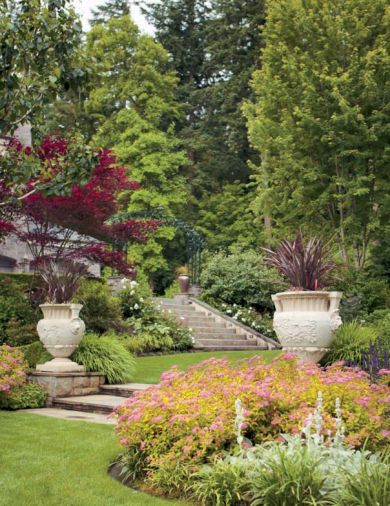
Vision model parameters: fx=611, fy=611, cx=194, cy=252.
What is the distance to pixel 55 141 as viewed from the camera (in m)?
11.1

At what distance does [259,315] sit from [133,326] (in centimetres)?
498

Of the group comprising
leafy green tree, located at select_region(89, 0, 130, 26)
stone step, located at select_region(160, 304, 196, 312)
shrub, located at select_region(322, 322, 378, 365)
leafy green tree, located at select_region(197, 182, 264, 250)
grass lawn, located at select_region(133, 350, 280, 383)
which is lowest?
grass lawn, located at select_region(133, 350, 280, 383)

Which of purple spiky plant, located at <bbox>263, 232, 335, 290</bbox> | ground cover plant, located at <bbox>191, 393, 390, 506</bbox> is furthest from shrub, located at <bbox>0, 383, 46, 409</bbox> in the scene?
ground cover plant, located at <bbox>191, 393, 390, 506</bbox>

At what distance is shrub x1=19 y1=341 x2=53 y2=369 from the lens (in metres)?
9.52

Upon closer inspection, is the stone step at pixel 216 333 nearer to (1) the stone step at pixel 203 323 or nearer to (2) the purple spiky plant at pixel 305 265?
(1) the stone step at pixel 203 323

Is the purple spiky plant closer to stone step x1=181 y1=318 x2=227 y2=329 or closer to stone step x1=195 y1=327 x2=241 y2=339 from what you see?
stone step x1=195 y1=327 x2=241 y2=339

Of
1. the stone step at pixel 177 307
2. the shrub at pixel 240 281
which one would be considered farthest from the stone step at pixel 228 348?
the shrub at pixel 240 281

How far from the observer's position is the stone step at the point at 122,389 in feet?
28.8

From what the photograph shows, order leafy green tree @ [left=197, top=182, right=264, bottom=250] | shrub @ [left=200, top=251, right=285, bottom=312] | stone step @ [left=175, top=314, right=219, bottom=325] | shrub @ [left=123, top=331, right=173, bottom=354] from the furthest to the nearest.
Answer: leafy green tree @ [left=197, top=182, right=264, bottom=250] < shrub @ [left=200, top=251, right=285, bottom=312] < stone step @ [left=175, top=314, right=219, bottom=325] < shrub @ [left=123, top=331, right=173, bottom=354]

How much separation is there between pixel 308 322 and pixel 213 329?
9820 mm

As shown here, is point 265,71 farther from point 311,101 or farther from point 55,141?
point 55,141

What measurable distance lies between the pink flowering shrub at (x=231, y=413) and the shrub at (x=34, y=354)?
13.8ft

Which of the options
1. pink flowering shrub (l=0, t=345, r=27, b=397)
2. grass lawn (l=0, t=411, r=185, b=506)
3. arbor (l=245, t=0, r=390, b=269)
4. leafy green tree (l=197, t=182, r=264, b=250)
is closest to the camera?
grass lawn (l=0, t=411, r=185, b=506)

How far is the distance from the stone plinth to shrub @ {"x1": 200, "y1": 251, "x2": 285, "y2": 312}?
9.82 m
